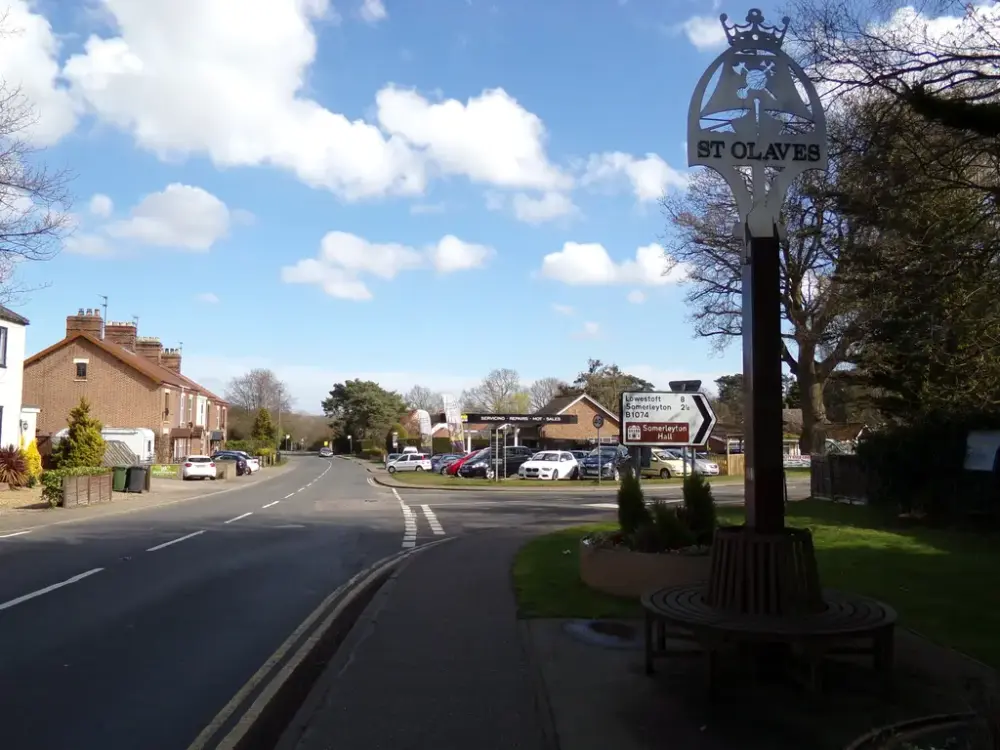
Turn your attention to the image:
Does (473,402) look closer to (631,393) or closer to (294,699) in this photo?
(631,393)

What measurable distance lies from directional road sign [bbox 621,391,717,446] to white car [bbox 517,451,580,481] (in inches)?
1133

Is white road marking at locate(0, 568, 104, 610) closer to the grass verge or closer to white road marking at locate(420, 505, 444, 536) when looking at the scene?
white road marking at locate(420, 505, 444, 536)

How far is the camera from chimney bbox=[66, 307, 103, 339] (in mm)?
54656

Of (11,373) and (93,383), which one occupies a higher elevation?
(93,383)

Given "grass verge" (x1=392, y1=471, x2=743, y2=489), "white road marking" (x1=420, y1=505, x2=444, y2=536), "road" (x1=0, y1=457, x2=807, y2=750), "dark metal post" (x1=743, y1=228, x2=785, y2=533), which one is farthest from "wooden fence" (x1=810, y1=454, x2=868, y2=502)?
"dark metal post" (x1=743, y1=228, x2=785, y2=533)

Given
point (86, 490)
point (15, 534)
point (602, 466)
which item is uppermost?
point (602, 466)

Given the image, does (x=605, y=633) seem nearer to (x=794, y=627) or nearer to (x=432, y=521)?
(x=794, y=627)

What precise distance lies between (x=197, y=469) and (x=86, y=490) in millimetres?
18296

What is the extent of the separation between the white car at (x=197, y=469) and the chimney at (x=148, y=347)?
65.5 ft

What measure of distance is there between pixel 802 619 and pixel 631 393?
27.8 ft

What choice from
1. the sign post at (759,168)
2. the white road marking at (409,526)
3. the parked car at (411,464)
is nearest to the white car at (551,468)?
the white road marking at (409,526)

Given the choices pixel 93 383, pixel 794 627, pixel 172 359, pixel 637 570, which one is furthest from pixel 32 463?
pixel 172 359

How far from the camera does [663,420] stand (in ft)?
46.4

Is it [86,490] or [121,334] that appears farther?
[121,334]
